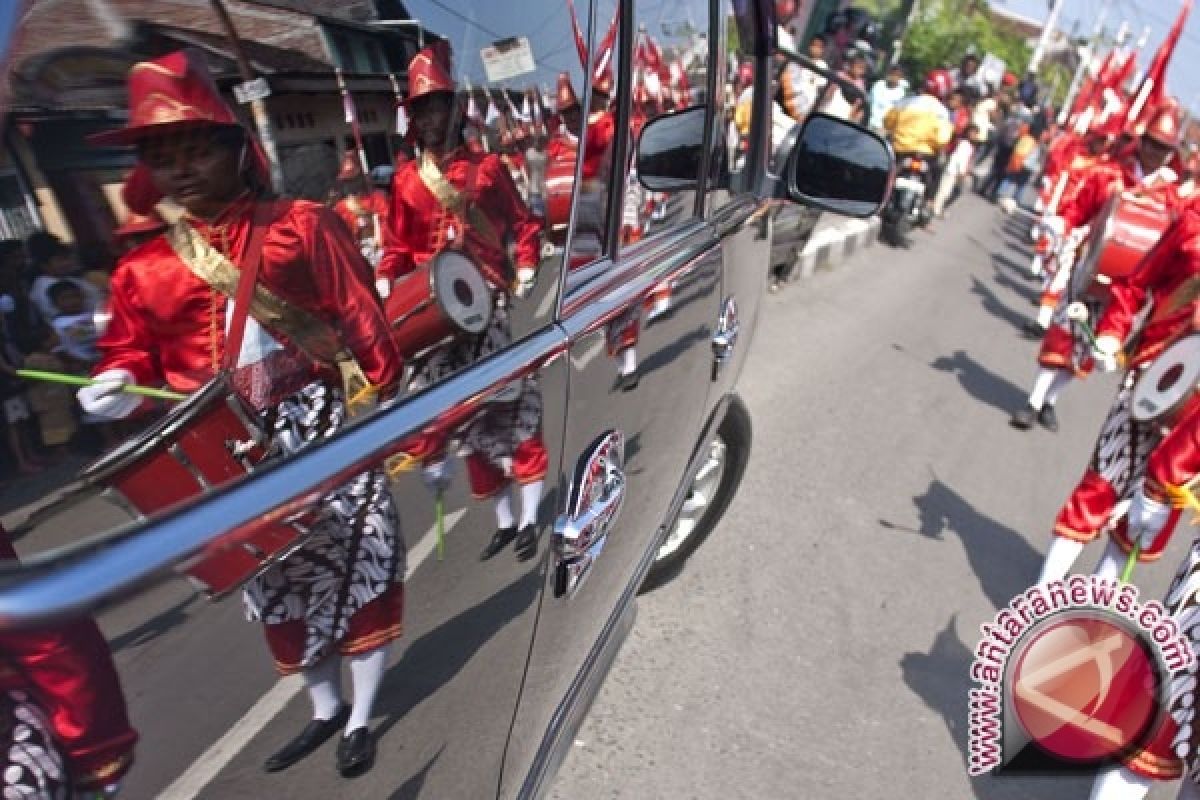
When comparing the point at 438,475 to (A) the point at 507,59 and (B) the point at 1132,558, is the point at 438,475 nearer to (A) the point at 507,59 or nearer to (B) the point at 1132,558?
(A) the point at 507,59

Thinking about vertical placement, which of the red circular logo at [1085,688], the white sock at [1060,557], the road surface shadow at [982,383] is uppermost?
the red circular logo at [1085,688]

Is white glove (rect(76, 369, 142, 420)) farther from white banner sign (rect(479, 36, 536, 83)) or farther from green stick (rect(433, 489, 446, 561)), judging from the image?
white banner sign (rect(479, 36, 536, 83))

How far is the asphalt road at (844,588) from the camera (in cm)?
257

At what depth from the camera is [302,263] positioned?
2.91 ft

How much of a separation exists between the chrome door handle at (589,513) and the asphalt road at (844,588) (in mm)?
1128

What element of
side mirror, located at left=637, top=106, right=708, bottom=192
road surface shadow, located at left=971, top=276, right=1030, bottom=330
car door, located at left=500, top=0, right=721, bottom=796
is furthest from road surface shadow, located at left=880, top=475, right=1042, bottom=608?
road surface shadow, located at left=971, top=276, right=1030, bottom=330

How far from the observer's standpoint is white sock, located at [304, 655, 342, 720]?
2.85 feet

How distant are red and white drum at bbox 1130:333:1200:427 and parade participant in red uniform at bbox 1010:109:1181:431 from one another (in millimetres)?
1776

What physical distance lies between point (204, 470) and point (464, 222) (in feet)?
1.61

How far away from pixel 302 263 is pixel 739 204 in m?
1.82

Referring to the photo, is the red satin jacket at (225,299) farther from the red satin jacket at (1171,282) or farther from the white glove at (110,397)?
the red satin jacket at (1171,282)

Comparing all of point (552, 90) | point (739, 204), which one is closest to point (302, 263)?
point (552, 90)

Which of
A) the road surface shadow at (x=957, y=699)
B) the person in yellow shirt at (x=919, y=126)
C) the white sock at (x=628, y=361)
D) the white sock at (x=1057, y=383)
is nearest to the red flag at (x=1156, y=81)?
the white sock at (x=1057, y=383)

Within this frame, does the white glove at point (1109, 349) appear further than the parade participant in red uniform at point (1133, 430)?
Yes
